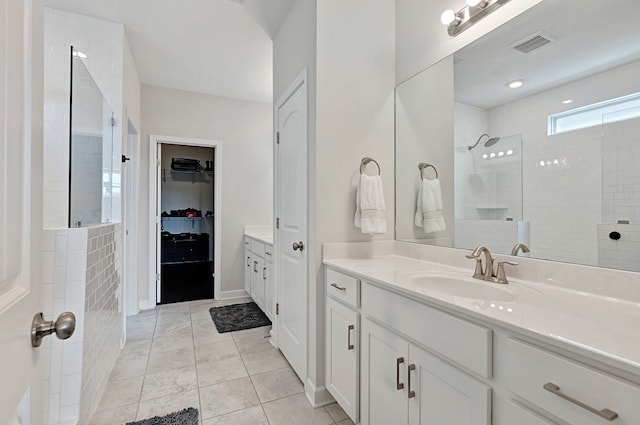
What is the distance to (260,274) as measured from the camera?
11.0ft

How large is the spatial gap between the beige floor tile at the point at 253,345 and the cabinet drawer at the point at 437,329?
1542 mm

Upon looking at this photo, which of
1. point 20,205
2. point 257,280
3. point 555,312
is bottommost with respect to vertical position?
point 257,280

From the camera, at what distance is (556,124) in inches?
50.1

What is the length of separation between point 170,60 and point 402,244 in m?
2.95

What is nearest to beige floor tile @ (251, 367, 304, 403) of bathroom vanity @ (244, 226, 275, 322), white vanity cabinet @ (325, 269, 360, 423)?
white vanity cabinet @ (325, 269, 360, 423)

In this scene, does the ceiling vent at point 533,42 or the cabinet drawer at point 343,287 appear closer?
the ceiling vent at point 533,42

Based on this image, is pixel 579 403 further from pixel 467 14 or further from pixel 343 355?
pixel 467 14

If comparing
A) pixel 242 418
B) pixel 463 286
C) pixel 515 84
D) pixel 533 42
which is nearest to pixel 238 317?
pixel 242 418

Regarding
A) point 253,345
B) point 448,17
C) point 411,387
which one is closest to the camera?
point 411,387

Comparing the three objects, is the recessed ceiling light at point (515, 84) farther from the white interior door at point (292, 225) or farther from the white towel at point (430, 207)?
the white interior door at point (292, 225)

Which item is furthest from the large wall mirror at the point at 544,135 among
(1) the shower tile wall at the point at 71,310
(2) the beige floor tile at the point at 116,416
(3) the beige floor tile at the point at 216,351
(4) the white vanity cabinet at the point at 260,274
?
(2) the beige floor tile at the point at 116,416

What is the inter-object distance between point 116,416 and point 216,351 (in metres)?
0.84

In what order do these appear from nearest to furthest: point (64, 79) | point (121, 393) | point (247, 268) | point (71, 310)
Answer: point (71, 310) → point (121, 393) → point (64, 79) → point (247, 268)

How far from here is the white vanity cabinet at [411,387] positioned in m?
0.93
